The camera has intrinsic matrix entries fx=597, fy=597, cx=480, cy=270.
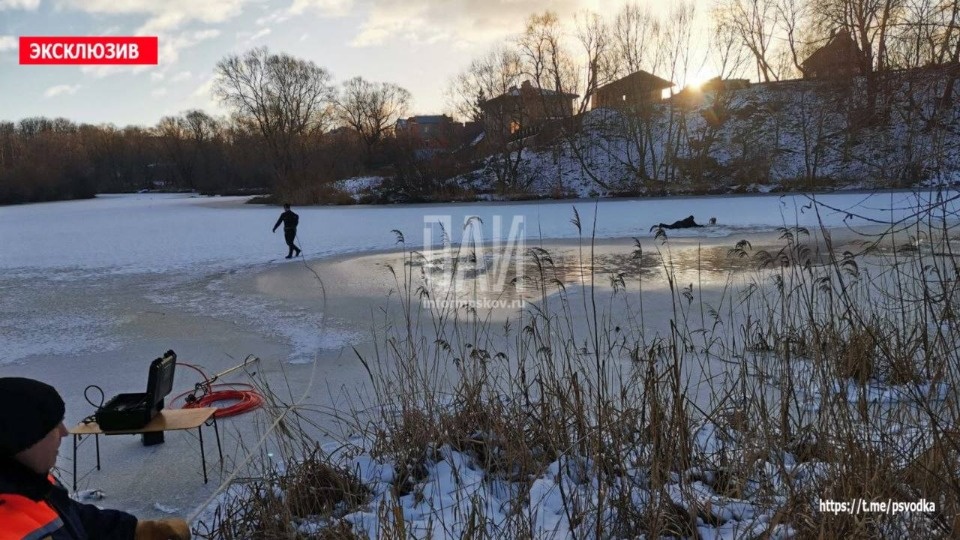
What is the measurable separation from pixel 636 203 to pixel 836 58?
20.7 meters

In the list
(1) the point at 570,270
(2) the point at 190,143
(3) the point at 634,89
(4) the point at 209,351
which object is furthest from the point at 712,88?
(2) the point at 190,143

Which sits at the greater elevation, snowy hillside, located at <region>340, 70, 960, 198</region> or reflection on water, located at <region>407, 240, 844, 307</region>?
snowy hillside, located at <region>340, 70, 960, 198</region>

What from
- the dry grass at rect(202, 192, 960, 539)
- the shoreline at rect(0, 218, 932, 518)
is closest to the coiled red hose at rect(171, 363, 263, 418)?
the shoreline at rect(0, 218, 932, 518)

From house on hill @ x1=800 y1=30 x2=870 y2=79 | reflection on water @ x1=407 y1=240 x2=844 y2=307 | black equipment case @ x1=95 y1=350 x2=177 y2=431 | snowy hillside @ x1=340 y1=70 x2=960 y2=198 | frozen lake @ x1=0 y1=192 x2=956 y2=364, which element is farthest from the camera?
snowy hillside @ x1=340 y1=70 x2=960 y2=198

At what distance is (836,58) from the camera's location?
6.00 meters

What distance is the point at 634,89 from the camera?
37250mm

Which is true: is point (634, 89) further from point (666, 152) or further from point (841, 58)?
point (841, 58)

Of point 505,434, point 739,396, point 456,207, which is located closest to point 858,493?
point 739,396

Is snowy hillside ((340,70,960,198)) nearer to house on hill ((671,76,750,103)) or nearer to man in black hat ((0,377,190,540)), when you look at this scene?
house on hill ((671,76,750,103))

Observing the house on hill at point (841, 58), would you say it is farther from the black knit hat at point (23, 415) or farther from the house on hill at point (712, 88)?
the house on hill at point (712, 88)

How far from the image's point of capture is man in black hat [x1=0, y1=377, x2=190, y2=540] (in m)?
1.53

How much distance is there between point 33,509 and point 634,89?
39132 mm

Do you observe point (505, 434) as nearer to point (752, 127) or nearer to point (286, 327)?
point (286, 327)

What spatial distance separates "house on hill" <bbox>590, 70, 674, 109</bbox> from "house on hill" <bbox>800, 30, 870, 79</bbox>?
32.0 metres
